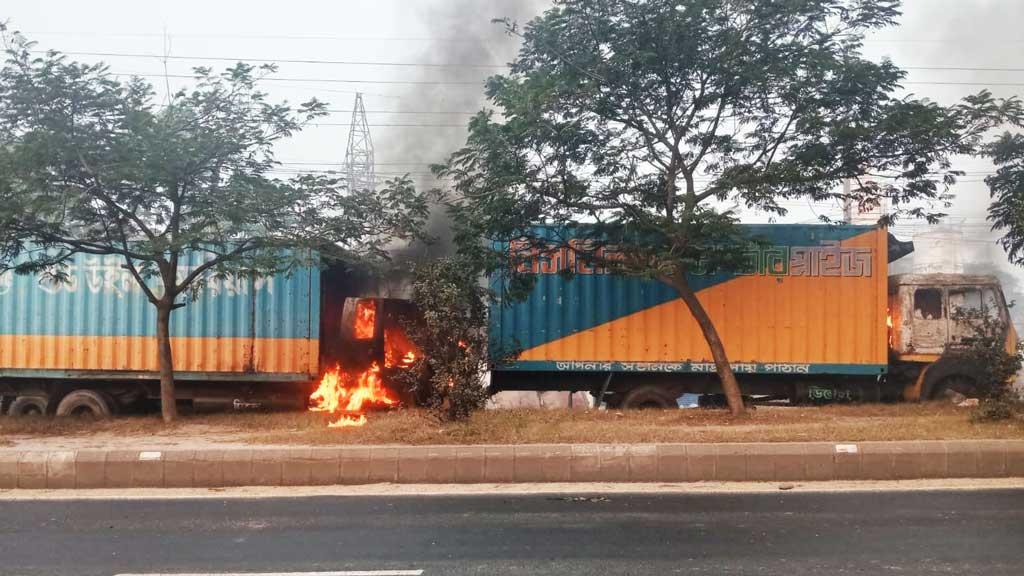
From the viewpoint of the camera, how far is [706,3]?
9.58 meters

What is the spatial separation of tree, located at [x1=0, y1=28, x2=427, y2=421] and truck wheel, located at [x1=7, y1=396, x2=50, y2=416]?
2370 millimetres

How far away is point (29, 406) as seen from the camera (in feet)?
42.2

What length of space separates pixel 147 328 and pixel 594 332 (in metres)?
6.80

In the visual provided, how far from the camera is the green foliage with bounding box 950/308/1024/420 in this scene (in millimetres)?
10070

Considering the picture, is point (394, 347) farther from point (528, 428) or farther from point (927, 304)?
point (927, 304)

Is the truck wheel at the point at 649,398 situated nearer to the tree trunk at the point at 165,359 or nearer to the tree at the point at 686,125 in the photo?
the tree at the point at 686,125

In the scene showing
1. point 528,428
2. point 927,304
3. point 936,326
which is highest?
point 927,304

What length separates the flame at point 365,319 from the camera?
12.9m

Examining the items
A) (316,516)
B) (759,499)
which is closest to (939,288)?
(759,499)

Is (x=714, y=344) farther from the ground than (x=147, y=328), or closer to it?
closer to it

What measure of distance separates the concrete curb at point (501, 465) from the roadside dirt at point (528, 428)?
69cm

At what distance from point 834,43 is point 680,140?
2.22 metres

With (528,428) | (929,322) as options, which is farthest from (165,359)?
(929,322)

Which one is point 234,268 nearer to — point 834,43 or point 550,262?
point 550,262
